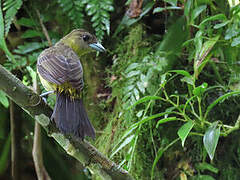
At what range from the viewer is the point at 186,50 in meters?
1.80

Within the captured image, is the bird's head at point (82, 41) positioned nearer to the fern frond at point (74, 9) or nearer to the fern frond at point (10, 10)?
the fern frond at point (74, 9)

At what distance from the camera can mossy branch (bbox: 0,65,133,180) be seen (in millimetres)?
995

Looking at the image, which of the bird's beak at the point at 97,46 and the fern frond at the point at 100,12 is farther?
the fern frond at the point at 100,12

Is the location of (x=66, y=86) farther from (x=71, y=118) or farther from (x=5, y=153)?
(x=5, y=153)

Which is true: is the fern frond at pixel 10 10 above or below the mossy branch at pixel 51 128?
above

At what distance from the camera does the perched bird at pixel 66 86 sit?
3.63ft

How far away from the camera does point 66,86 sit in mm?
1311

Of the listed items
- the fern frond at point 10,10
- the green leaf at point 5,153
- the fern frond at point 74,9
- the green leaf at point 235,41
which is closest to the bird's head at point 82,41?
the fern frond at point 74,9

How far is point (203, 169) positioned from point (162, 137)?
0.24m

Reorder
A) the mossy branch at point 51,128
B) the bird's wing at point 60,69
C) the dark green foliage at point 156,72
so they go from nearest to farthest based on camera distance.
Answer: the mossy branch at point 51,128
the bird's wing at point 60,69
the dark green foliage at point 156,72

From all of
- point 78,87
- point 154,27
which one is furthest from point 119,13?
point 78,87

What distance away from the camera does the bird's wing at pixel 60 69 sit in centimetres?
126

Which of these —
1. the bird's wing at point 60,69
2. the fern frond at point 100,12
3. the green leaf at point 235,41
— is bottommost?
the green leaf at point 235,41

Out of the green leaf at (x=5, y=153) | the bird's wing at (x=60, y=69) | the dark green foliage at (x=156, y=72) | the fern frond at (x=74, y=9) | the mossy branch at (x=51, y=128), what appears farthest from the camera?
the green leaf at (x=5, y=153)
